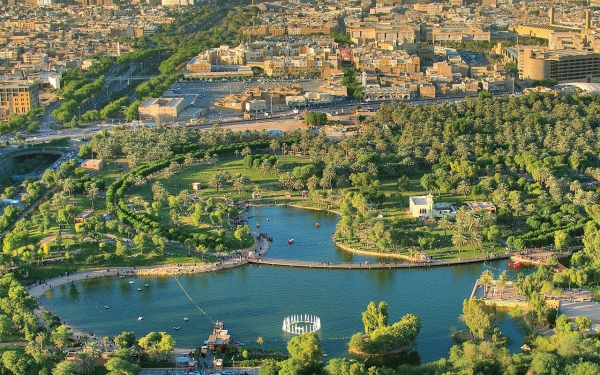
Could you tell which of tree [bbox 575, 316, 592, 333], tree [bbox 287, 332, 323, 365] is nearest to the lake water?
tree [bbox 287, 332, 323, 365]

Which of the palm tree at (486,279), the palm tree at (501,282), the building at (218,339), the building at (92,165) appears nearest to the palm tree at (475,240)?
the palm tree at (486,279)

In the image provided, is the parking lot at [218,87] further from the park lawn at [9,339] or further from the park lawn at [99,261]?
the park lawn at [9,339]

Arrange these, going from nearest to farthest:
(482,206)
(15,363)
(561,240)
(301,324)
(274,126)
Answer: (15,363) < (301,324) < (561,240) < (482,206) < (274,126)

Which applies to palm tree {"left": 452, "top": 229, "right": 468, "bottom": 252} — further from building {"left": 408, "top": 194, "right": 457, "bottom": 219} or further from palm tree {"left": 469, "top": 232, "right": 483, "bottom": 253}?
building {"left": 408, "top": 194, "right": 457, "bottom": 219}

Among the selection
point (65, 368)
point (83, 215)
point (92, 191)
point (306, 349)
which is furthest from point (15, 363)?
point (92, 191)

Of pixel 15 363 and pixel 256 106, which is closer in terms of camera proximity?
pixel 15 363

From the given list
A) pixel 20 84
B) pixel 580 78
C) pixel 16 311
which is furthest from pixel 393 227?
pixel 580 78

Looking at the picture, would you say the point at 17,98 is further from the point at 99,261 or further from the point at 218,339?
the point at 218,339
